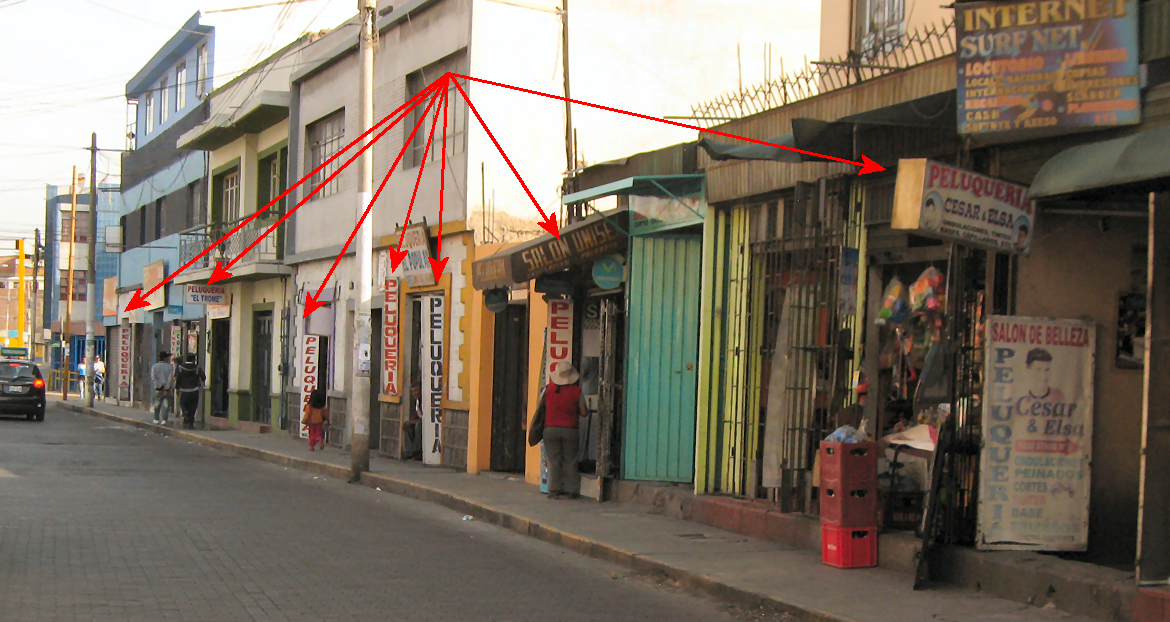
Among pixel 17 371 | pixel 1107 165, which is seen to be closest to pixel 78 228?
pixel 17 371

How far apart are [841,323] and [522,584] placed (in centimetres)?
362

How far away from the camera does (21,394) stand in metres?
30.5

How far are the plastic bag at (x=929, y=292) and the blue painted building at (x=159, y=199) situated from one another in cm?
2622

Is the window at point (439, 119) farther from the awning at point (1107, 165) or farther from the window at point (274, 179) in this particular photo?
the awning at point (1107, 165)

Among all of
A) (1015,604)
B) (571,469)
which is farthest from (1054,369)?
(571,469)

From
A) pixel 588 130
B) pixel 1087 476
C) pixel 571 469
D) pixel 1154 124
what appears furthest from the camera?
pixel 588 130

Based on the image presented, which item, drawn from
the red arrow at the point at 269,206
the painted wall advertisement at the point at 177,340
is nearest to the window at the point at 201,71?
the red arrow at the point at 269,206

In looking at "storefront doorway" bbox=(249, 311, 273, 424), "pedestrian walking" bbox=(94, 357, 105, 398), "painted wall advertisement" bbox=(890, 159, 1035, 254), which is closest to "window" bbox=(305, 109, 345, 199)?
"storefront doorway" bbox=(249, 311, 273, 424)

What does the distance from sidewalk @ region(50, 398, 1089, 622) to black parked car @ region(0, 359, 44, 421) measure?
17.9 meters

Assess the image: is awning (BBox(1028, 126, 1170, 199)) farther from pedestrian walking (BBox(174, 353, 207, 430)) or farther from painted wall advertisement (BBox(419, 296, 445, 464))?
pedestrian walking (BBox(174, 353, 207, 430))

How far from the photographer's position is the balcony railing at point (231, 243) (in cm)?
Result: 2648

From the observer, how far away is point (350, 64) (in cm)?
2250

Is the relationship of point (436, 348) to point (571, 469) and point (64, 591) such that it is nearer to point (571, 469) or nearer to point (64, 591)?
point (571, 469)

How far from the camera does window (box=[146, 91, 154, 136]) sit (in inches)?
1555
